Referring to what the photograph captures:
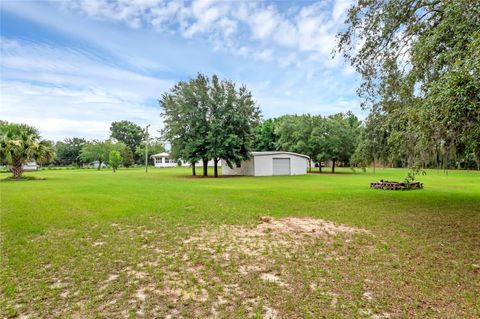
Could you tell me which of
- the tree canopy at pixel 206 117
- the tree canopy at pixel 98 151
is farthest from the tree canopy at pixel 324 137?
the tree canopy at pixel 98 151

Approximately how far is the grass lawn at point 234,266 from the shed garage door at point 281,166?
19771 mm

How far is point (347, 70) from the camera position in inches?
373

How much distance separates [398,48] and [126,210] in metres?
9.10

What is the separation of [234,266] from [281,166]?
24.2 metres

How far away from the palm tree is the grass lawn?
14374mm

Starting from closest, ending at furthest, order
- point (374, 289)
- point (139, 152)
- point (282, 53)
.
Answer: point (374, 289)
point (282, 53)
point (139, 152)

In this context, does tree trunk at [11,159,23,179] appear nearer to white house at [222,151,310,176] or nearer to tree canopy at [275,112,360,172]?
white house at [222,151,310,176]

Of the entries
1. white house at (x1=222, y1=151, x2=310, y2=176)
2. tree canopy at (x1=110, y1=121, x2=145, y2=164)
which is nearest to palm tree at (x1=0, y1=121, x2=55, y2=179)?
white house at (x1=222, y1=151, x2=310, y2=176)

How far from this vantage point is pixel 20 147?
1881 cm

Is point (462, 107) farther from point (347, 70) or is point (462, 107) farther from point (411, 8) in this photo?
point (347, 70)

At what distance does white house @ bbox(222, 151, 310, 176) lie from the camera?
1050 inches

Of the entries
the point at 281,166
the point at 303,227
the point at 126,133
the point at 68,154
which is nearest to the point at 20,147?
the point at 303,227

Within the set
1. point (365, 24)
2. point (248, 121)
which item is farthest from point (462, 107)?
point (248, 121)

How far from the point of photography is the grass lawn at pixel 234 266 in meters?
2.90
